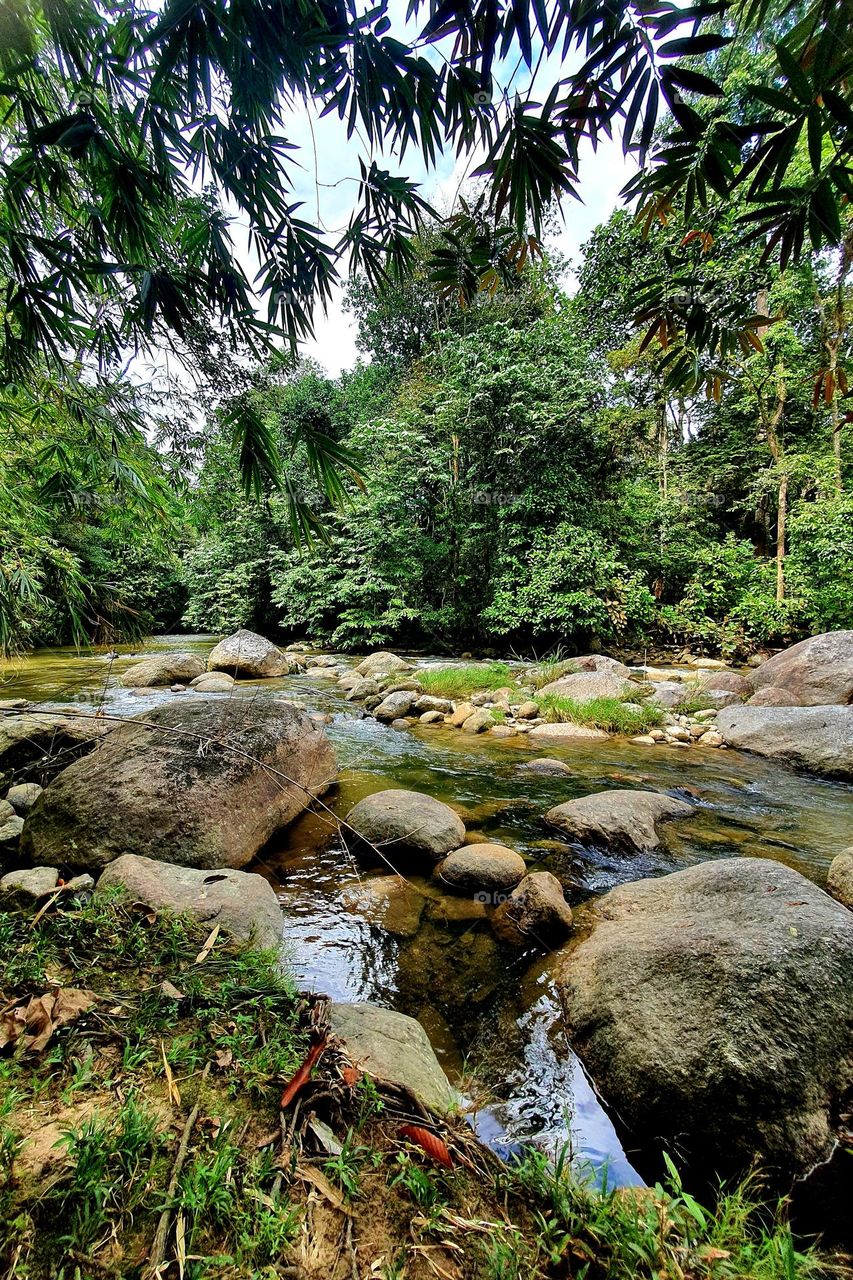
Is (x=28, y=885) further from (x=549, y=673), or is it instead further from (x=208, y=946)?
(x=549, y=673)

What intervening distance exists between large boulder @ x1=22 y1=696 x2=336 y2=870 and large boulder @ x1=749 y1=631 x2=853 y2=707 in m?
6.39

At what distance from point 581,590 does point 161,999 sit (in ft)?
33.7

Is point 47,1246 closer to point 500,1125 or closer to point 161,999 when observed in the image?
point 161,999

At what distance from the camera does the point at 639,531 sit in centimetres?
1216

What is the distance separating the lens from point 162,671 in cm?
845

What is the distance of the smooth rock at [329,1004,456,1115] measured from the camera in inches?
51.5

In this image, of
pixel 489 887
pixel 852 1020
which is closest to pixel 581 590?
pixel 489 887

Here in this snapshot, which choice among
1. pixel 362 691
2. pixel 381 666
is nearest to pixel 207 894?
pixel 362 691

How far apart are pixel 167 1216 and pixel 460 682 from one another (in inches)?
293

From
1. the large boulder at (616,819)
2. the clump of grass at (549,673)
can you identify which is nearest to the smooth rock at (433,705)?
the clump of grass at (549,673)

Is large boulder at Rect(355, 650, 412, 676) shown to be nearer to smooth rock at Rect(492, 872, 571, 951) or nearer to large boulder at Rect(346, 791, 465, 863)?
large boulder at Rect(346, 791, 465, 863)

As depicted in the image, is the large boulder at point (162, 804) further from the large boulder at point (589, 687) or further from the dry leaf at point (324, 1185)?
the large boulder at point (589, 687)

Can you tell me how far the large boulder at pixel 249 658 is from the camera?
9.55 m

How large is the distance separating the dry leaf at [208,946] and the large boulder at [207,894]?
83mm
